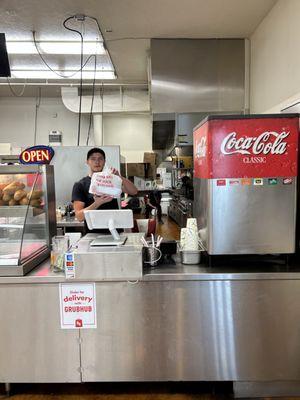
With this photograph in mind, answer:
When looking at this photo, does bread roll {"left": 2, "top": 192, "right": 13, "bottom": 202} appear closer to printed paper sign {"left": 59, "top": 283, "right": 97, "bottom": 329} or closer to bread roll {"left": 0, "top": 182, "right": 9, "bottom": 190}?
bread roll {"left": 0, "top": 182, "right": 9, "bottom": 190}

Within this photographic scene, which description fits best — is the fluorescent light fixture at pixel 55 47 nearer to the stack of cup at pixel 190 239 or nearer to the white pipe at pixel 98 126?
the white pipe at pixel 98 126

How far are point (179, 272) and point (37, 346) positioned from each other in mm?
916

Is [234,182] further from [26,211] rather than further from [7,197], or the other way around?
[7,197]

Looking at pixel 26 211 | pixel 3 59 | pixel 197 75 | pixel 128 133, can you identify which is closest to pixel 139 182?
pixel 128 133

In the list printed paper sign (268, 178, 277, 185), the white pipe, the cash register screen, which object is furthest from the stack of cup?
the white pipe

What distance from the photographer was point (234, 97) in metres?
4.30

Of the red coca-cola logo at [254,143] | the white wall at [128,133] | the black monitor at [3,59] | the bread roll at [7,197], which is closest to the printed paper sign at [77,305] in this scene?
the bread roll at [7,197]

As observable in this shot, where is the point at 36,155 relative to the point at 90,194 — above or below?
above

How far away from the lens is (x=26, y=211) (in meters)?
1.96

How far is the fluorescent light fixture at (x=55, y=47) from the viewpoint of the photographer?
173 inches

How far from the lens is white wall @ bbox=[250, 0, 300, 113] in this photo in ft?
9.42

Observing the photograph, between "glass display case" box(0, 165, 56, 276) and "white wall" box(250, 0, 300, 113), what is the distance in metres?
2.25

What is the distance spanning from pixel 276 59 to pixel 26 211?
288 centimetres

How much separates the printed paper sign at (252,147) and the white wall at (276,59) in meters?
1.27
